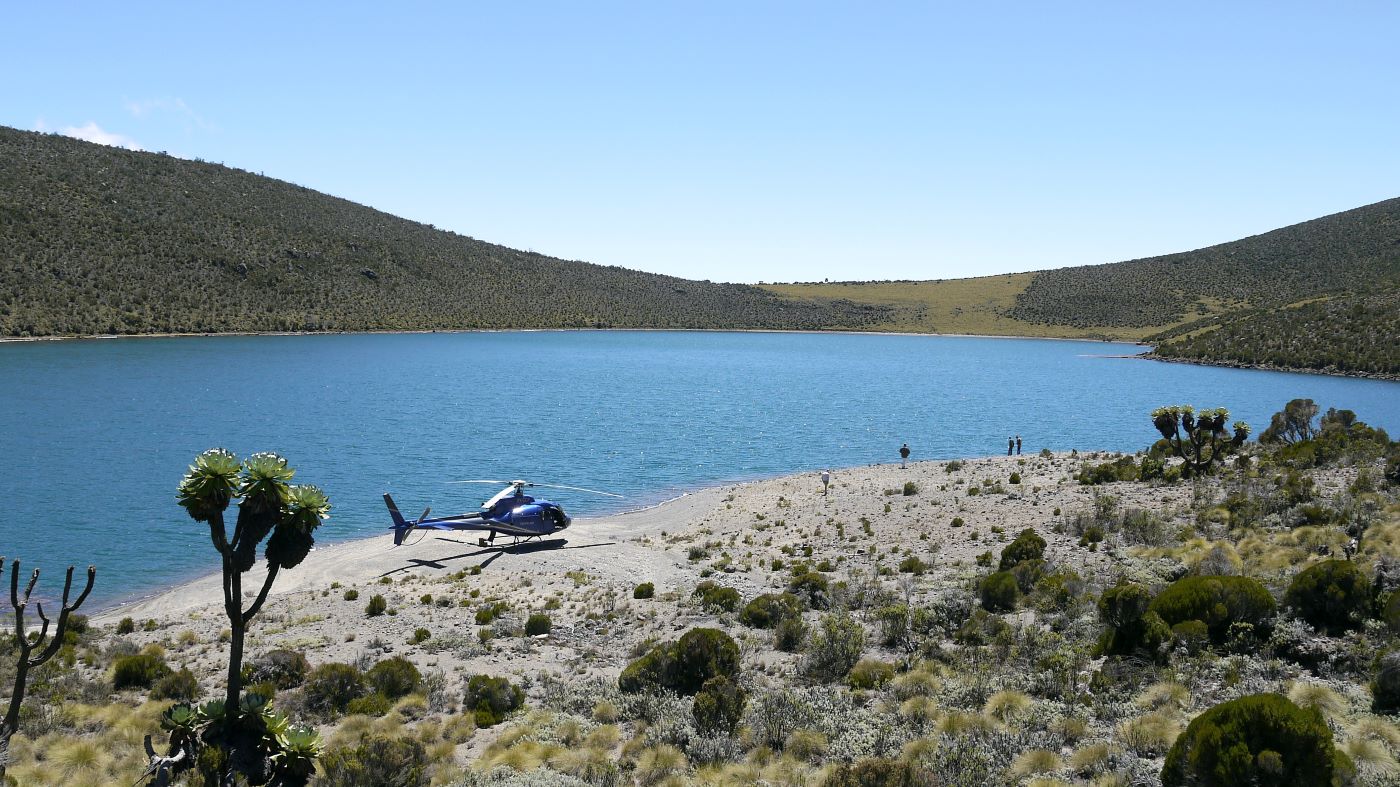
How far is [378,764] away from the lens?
12.3 m

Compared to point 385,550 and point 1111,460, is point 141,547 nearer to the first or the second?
point 385,550

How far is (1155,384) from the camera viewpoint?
9869 cm

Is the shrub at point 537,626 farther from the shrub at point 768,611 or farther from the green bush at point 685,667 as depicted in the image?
the shrub at point 768,611

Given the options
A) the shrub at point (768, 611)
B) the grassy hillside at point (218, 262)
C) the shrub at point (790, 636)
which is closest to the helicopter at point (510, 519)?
the shrub at point (768, 611)

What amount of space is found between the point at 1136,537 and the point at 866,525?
9235 mm

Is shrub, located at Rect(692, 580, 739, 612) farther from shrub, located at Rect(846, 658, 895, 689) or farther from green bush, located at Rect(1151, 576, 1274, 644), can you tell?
green bush, located at Rect(1151, 576, 1274, 644)

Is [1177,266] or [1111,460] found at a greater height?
[1177,266]

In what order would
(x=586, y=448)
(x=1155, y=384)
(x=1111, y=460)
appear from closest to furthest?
(x=1111, y=460)
(x=586, y=448)
(x=1155, y=384)

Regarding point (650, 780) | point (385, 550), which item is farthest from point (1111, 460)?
point (650, 780)

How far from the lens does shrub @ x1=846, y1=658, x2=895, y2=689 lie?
15539 millimetres

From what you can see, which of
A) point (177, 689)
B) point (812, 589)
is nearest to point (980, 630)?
point (812, 589)

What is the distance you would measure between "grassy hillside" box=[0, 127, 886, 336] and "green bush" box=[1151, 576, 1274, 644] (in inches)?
4764

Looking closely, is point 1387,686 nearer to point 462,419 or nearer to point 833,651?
point 833,651

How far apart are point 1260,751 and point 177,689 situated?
687 inches
